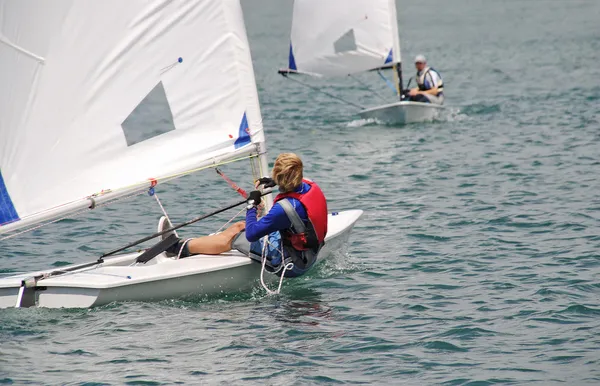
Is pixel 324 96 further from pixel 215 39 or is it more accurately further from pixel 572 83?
pixel 215 39

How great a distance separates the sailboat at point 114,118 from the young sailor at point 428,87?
35.9 feet

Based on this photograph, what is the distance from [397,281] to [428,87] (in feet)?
34.9

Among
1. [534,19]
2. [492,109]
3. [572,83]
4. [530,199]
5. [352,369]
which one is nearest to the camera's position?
[352,369]

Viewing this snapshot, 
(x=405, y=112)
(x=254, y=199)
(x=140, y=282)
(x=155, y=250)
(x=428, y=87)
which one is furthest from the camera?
(x=428, y=87)

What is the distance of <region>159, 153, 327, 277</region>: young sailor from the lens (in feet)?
25.8

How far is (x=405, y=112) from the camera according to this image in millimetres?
18516

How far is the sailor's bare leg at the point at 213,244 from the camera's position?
328 inches

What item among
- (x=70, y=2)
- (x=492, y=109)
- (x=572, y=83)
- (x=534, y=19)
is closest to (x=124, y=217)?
(x=70, y=2)

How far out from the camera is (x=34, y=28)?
7426 mm

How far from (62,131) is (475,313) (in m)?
3.60

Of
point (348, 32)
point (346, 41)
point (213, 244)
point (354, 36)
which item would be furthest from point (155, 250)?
point (346, 41)

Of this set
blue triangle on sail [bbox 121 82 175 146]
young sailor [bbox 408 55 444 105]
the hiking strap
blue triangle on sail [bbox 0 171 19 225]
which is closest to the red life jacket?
the hiking strap

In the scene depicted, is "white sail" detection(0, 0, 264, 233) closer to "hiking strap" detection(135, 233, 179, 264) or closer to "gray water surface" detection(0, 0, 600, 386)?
"hiking strap" detection(135, 233, 179, 264)

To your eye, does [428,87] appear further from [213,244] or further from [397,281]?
[213,244]
